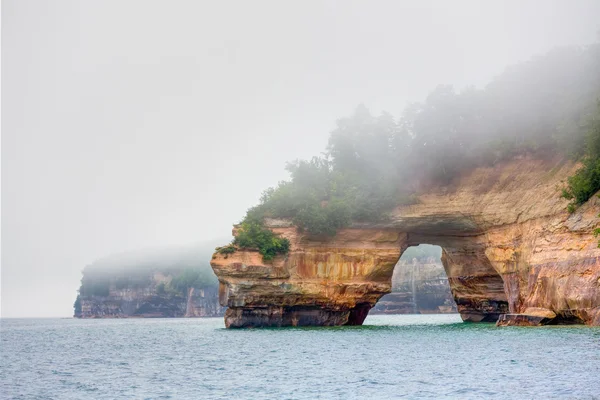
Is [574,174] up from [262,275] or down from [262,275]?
up

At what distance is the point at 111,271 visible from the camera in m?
172

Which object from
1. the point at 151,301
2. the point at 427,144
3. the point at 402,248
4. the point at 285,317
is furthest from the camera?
the point at 151,301

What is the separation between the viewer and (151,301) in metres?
157

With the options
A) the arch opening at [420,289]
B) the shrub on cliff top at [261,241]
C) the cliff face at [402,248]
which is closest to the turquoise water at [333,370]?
the cliff face at [402,248]

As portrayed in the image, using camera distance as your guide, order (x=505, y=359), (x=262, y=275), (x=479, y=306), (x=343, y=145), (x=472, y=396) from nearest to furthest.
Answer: (x=472, y=396) < (x=505, y=359) < (x=262, y=275) < (x=343, y=145) < (x=479, y=306)

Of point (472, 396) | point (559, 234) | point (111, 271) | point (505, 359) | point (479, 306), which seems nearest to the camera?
point (472, 396)

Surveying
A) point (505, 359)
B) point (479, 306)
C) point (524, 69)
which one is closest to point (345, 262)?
point (479, 306)

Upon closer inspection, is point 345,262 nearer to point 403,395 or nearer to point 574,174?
point 574,174

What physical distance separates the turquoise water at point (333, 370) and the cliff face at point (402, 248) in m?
11.1

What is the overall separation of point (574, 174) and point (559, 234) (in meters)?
4.91

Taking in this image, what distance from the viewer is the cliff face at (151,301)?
152 meters

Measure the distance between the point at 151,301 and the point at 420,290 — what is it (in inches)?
2879

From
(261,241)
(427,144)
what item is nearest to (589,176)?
(427,144)

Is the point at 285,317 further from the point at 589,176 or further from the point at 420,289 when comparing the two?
the point at 420,289
